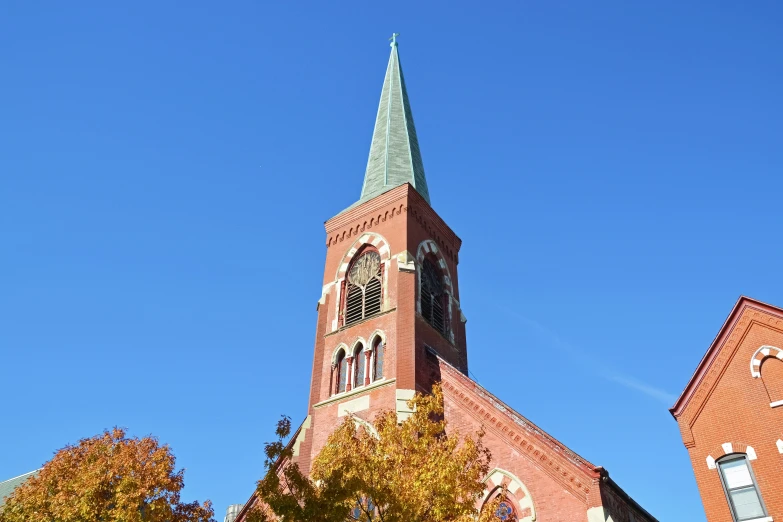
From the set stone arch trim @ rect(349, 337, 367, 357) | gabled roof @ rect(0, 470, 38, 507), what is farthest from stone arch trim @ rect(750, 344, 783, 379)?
gabled roof @ rect(0, 470, 38, 507)

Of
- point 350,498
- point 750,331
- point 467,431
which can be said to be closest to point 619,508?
point 467,431

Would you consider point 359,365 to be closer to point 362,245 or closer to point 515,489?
point 362,245

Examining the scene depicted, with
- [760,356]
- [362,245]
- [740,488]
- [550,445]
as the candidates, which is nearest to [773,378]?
[760,356]

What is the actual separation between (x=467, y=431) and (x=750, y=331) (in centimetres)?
959

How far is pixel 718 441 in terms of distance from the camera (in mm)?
18938

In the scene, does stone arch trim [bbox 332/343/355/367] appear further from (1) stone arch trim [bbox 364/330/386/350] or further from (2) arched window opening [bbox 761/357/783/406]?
(2) arched window opening [bbox 761/357/783/406]

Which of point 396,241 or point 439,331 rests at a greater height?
point 396,241

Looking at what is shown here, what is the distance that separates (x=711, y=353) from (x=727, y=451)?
3.07 m

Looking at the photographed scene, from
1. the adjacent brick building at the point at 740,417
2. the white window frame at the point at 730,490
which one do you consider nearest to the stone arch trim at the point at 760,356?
the adjacent brick building at the point at 740,417

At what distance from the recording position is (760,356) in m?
19.4

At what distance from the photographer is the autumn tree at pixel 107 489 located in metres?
20.1

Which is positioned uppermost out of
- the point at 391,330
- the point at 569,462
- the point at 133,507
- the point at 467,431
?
the point at 391,330

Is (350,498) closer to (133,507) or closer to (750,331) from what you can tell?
(133,507)

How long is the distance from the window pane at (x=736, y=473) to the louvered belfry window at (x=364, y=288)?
13.6 meters
